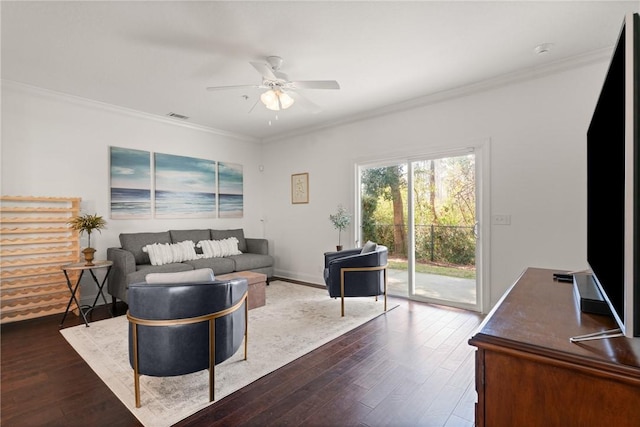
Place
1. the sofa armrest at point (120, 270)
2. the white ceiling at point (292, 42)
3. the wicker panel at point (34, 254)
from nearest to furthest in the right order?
the white ceiling at point (292, 42) → the wicker panel at point (34, 254) → the sofa armrest at point (120, 270)

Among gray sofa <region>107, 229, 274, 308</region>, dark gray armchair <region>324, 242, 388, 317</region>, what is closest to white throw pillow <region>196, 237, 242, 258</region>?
gray sofa <region>107, 229, 274, 308</region>

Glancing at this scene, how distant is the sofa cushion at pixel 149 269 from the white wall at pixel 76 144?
35.3 inches

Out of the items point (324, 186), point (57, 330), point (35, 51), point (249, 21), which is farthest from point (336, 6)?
point (57, 330)

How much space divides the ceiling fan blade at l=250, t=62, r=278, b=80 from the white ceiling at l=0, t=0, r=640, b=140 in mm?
276

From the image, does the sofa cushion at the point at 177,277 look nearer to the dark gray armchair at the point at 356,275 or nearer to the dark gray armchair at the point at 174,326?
the dark gray armchair at the point at 174,326

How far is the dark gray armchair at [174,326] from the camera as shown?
1.87 metres

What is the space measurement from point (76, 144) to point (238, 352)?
3.69 meters

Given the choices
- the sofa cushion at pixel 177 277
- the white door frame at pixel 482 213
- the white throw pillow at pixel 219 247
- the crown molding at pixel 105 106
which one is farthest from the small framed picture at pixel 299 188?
the sofa cushion at pixel 177 277

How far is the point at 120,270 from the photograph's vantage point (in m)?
3.86

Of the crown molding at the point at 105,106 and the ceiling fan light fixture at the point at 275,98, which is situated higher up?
the crown molding at the point at 105,106

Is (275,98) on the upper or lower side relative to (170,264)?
upper

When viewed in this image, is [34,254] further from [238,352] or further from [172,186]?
[238,352]

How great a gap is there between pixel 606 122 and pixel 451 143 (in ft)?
9.91

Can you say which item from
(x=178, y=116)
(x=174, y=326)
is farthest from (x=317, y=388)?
(x=178, y=116)
